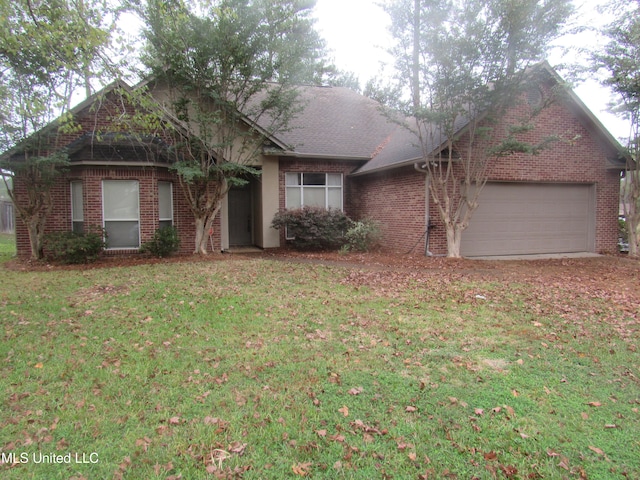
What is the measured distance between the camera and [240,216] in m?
15.8

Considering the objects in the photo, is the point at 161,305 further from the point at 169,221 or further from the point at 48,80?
the point at 48,80

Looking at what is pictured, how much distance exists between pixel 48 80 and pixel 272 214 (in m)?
7.13

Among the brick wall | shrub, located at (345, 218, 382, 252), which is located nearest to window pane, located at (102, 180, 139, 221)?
shrub, located at (345, 218, 382, 252)

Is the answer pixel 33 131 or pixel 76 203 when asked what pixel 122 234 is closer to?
pixel 76 203

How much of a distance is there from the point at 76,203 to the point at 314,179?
293 inches

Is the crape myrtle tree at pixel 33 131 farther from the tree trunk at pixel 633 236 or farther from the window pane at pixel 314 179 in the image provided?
the tree trunk at pixel 633 236

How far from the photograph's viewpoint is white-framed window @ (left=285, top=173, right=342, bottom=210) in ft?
48.2

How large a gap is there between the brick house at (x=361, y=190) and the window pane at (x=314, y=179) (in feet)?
0.12

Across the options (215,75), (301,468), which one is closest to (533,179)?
(215,75)

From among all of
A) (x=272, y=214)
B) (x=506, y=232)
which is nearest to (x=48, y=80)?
(x=272, y=214)

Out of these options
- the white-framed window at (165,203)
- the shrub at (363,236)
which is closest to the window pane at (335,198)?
the shrub at (363,236)

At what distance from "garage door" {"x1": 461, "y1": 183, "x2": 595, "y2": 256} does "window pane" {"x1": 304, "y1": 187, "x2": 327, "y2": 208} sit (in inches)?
195

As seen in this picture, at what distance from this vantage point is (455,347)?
500 centimetres

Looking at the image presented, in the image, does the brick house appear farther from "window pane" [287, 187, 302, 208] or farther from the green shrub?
the green shrub
